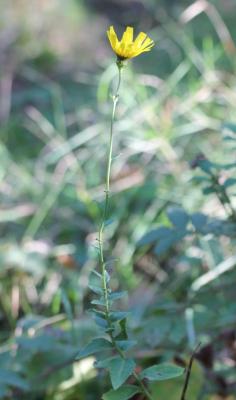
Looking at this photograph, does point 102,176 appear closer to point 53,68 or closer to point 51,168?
point 51,168

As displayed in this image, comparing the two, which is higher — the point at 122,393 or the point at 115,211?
the point at 115,211

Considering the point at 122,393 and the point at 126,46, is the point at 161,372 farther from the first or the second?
the point at 126,46

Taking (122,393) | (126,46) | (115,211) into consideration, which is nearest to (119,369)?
(122,393)

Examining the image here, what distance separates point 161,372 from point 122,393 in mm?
51

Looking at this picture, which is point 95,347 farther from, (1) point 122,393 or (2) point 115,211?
(2) point 115,211

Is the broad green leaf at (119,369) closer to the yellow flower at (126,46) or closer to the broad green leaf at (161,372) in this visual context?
the broad green leaf at (161,372)

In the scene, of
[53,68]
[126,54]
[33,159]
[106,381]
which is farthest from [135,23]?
[126,54]

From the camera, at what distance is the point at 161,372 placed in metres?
0.87

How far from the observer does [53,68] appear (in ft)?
12.0

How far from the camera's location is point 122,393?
34.2 inches

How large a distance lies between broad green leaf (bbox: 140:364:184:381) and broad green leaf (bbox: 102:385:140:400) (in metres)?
0.02

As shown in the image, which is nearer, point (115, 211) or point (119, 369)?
point (119, 369)

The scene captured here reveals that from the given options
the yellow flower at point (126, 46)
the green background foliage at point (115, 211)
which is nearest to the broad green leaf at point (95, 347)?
the green background foliage at point (115, 211)

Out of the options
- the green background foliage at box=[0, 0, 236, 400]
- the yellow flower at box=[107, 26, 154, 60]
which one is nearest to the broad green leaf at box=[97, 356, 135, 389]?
the green background foliage at box=[0, 0, 236, 400]
